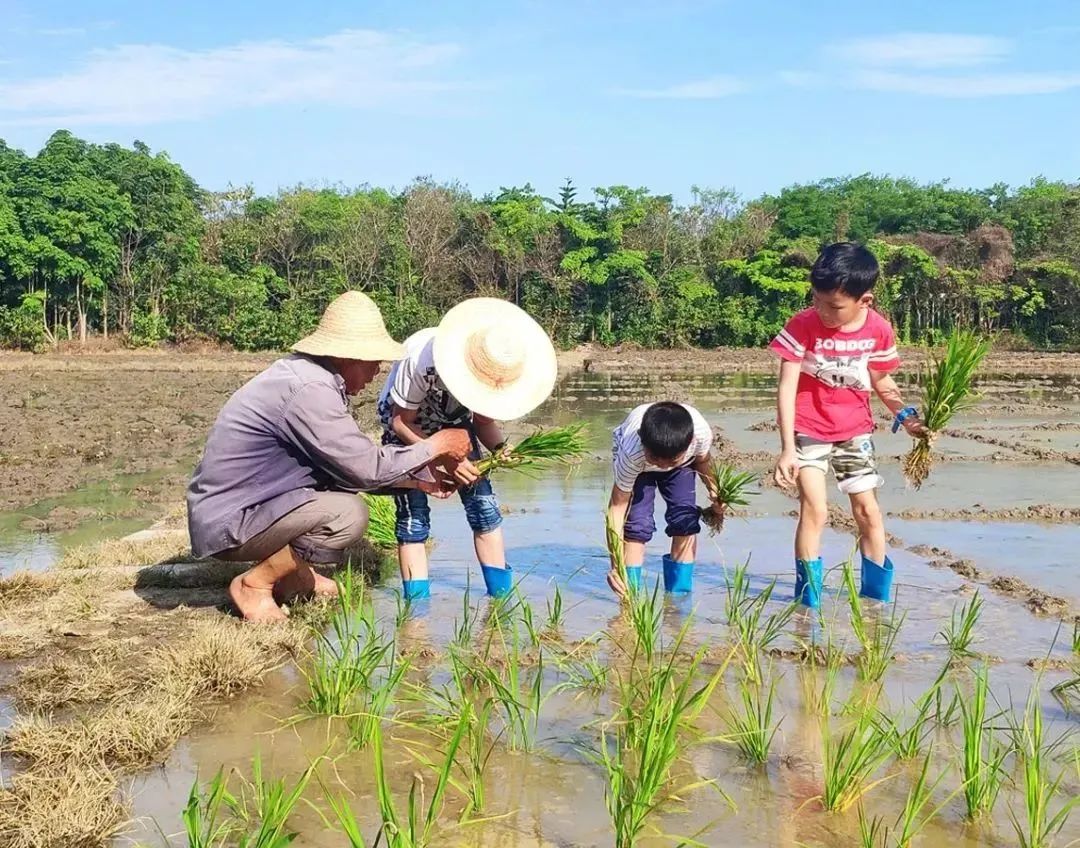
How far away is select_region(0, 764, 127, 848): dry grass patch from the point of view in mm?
2512

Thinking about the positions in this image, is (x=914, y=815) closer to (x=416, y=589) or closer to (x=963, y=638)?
(x=963, y=638)

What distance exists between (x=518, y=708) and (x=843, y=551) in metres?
3.49

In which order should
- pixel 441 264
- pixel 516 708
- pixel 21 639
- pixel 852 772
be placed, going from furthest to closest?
pixel 441 264 → pixel 21 639 → pixel 516 708 → pixel 852 772

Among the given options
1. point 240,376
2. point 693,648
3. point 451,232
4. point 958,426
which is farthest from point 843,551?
point 451,232

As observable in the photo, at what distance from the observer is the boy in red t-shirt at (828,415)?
4.80 metres

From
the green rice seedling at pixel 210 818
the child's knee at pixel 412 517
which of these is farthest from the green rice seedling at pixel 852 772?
the child's knee at pixel 412 517

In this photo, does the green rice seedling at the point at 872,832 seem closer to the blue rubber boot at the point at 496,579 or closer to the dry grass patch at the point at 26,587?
the blue rubber boot at the point at 496,579

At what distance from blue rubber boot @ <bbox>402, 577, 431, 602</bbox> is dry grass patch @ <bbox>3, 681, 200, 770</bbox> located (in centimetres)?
161

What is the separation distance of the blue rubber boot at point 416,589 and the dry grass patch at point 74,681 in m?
1.26

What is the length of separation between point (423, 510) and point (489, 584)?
17.9 inches

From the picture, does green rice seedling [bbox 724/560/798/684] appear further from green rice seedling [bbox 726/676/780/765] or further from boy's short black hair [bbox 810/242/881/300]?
boy's short black hair [bbox 810/242/881/300]

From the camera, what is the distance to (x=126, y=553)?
564cm

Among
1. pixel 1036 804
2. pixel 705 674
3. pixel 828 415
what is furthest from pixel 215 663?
pixel 828 415

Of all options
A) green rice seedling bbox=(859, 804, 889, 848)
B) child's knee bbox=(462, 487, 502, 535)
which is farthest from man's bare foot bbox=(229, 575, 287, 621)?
green rice seedling bbox=(859, 804, 889, 848)
